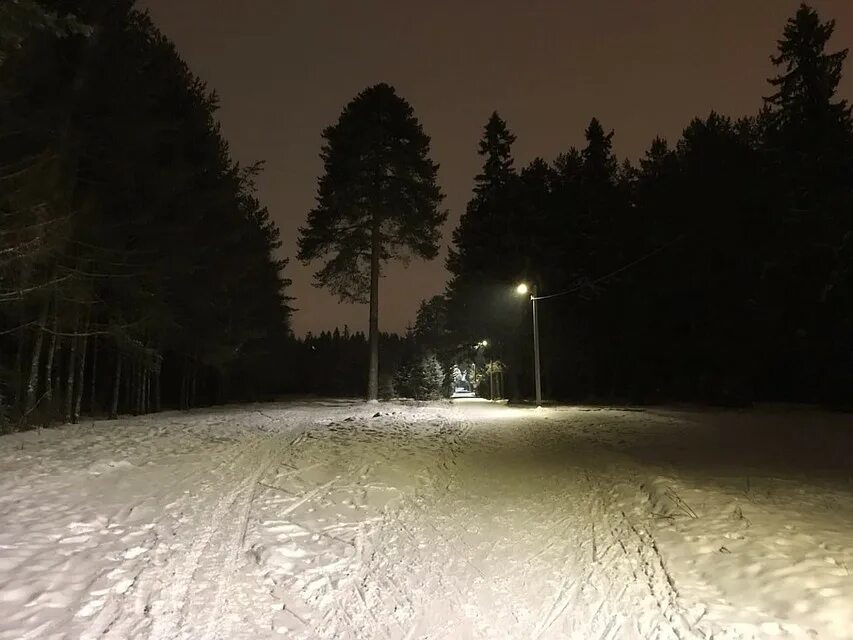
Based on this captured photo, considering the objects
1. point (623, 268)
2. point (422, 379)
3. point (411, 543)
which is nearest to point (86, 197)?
point (411, 543)

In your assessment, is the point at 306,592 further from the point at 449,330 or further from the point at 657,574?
the point at 449,330

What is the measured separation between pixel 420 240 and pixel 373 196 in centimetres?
345

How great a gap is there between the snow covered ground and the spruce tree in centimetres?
Result: 1931

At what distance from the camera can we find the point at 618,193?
141 ft

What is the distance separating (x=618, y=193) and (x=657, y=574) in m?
40.8

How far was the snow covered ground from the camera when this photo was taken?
16.3 feet

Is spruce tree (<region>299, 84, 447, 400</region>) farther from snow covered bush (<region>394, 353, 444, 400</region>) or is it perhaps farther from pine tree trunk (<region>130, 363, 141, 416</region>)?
snow covered bush (<region>394, 353, 444, 400</region>)

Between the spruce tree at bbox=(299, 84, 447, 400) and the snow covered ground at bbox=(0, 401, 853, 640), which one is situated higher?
the spruce tree at bbox=(299, 84, 447, 400)

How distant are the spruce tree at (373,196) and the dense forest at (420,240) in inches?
5.8

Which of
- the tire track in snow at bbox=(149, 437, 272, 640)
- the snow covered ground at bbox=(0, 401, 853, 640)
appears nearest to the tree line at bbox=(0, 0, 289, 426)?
the snow covered ground at bbox=(0, 401, 853, 640)

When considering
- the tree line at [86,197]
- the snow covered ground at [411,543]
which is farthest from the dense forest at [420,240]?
the snow covered ground at [411,543]

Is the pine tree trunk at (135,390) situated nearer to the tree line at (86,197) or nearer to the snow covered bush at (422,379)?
the tree line at (86,197)

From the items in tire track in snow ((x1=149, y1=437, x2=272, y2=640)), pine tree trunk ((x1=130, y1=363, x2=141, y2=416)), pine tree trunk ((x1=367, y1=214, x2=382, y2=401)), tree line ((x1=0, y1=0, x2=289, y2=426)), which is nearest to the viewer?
tire track in snow ((x1=149, y1=437, x2=272, y2=640))

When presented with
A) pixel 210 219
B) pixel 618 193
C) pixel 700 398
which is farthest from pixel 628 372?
pixel 210 219
